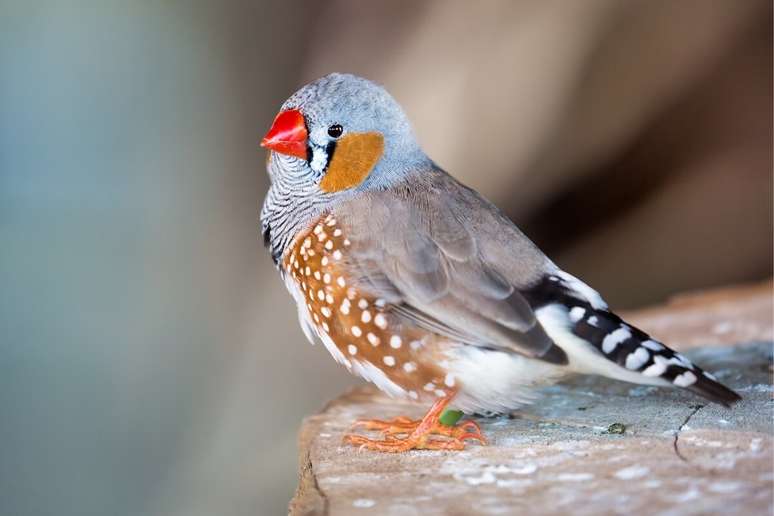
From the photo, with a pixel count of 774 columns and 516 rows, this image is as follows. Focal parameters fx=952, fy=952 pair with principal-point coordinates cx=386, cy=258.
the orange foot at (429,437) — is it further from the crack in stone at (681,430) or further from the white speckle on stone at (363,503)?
the crack in stone at (681,430)

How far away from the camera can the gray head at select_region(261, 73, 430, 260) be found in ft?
8.93

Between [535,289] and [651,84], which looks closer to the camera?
[535,289]

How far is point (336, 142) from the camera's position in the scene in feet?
8.94

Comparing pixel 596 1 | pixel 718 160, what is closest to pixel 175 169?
pixel 596 1

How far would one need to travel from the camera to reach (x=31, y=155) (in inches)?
240

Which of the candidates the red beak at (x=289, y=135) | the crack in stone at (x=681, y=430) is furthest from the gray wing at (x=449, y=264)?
the crack in stone at (x=681, y=430)

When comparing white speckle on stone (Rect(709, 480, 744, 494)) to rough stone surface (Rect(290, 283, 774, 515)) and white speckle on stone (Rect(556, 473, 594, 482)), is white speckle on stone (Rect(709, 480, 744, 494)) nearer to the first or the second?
rough stone surface (Rect(290, 283, 774, 515))

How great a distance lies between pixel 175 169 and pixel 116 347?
1109 millimetres

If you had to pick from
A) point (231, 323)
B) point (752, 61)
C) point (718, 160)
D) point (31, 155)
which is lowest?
point (231, 323)

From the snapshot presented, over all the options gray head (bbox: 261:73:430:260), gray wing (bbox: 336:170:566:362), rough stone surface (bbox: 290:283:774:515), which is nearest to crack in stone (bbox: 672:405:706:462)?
rough stone surface (bbox: 290:283:774:515)

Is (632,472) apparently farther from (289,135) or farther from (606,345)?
(289,135)

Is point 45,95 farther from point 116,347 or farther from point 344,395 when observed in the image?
point 344,395

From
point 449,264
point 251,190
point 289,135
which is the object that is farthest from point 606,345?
point 251,190

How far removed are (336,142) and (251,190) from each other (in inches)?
106
